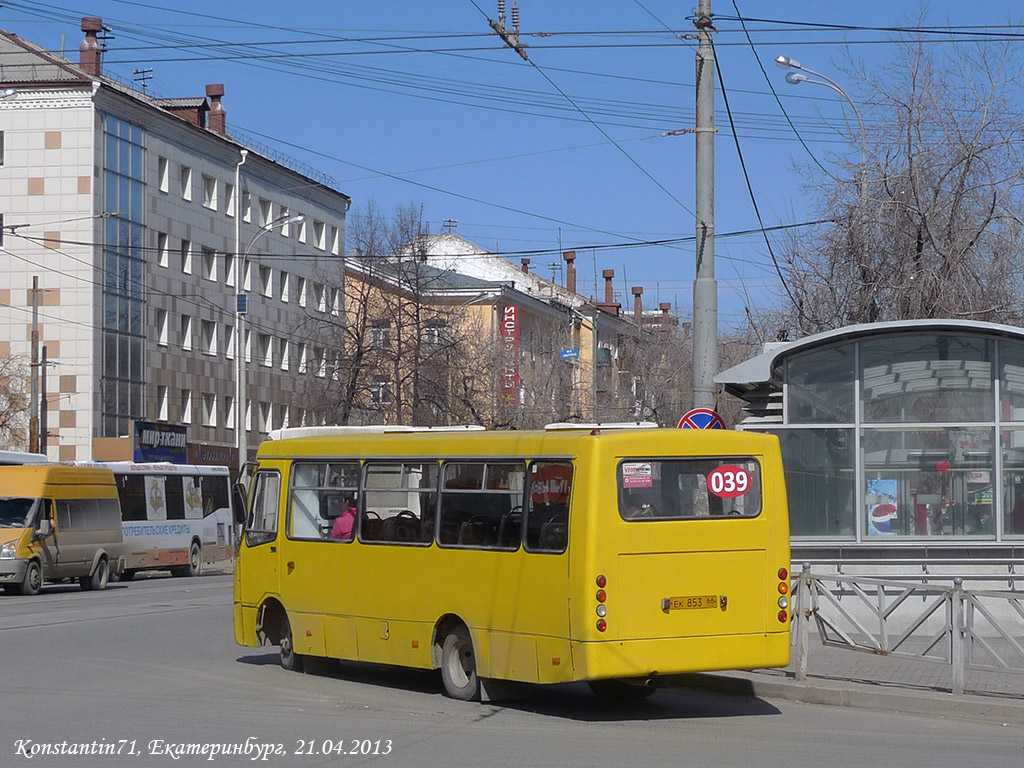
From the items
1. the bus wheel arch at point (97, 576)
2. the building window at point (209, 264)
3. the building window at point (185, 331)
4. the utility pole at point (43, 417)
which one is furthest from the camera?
the building window at point (209, 264)

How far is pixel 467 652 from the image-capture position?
42.3ft

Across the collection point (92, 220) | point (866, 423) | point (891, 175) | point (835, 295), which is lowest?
point (866, 423)

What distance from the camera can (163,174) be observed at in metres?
55.2

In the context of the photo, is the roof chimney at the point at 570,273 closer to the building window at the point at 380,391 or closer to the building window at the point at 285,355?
the building window at the point at 285,355

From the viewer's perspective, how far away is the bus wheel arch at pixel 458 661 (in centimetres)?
1280

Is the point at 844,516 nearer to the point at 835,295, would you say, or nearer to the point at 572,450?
the point at 572,450

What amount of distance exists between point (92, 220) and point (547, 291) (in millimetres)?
47050

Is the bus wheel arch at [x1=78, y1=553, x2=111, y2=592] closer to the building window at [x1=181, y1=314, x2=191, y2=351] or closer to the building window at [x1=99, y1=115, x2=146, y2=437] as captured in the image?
the building window at [x1=99, y1=115, x2=146, y2=437]

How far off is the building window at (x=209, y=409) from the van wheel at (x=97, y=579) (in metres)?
26.1

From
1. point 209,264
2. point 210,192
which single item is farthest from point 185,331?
point 210,192

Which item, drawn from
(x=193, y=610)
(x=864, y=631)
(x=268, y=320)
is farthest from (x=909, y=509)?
(x=268, y=320)

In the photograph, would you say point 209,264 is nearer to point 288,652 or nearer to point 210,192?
point 210,192

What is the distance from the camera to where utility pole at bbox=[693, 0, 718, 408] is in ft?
53.7

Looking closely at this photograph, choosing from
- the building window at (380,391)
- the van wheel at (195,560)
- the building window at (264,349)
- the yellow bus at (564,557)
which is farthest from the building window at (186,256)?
the yellow bus at (564,557)
